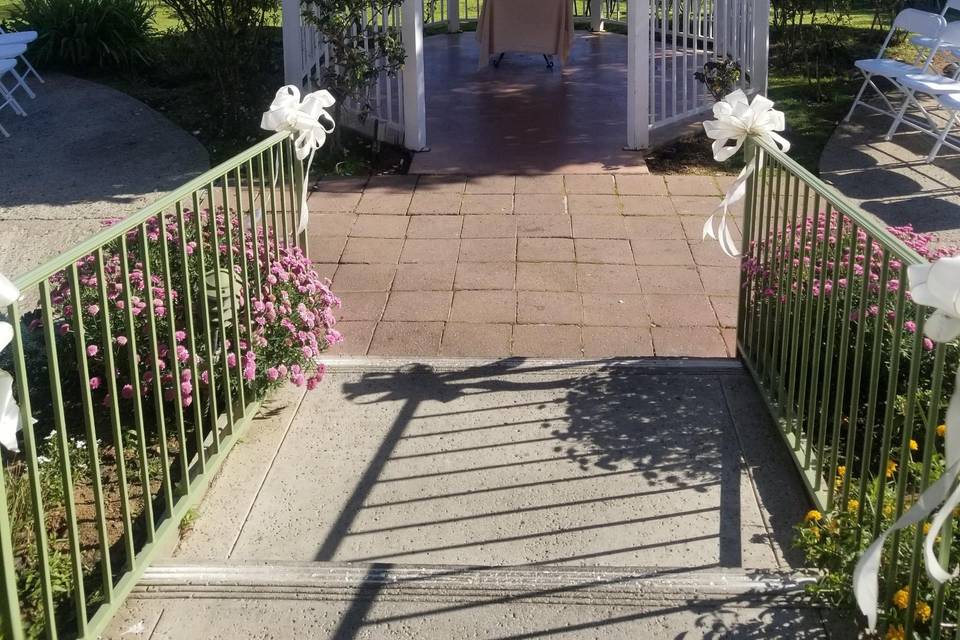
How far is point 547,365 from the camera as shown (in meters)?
4.77

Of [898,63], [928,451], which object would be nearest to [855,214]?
[928,451]

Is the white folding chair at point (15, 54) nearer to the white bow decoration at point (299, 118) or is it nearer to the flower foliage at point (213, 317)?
the flower foliage at point (213, 317)

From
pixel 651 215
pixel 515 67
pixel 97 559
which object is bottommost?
pixel 97 559

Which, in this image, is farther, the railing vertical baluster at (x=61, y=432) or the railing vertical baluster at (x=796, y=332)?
the railing vertical baluster at (x=796, y=332)

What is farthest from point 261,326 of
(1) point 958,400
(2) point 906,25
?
(2) point 906,25

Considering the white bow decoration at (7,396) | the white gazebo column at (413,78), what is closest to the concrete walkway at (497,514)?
the white bow decoration at (7,396)

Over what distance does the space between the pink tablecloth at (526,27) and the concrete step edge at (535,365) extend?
7.37 meters

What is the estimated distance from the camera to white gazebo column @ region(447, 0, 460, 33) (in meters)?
14.0

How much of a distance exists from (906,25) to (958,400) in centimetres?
793

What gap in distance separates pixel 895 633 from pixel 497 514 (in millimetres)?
1320

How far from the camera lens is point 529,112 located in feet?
32.6

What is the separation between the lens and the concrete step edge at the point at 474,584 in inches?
121

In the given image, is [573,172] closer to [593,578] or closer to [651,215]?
[651,215]

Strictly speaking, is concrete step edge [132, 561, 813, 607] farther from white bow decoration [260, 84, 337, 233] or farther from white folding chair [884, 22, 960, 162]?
white folding chair [884, 22, 960, 162]
